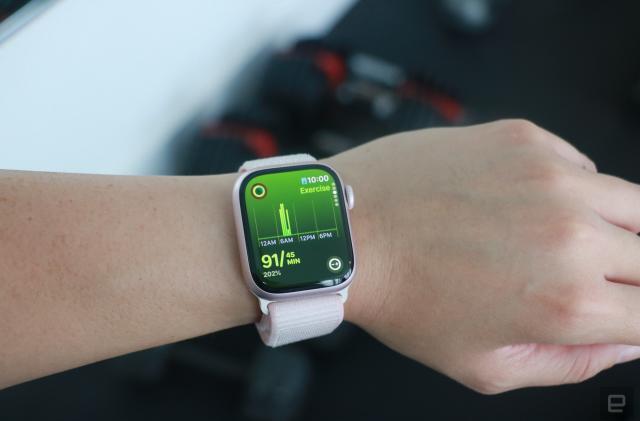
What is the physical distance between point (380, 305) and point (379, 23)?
Answer: 4.54 feet

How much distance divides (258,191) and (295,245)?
0.31 ft

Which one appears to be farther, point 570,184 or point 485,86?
point 485,86

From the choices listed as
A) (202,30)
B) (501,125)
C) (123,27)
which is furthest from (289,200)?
(202,30)

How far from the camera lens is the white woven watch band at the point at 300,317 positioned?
2.68ft

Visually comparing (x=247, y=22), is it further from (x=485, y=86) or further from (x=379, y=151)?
(x=379, y=151)

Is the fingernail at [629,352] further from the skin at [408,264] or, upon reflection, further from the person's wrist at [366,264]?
the person's wrist at [366,264]

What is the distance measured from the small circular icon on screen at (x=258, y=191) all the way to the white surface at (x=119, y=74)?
0.58 metres

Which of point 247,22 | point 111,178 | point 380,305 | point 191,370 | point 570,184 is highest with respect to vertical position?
point 247,22

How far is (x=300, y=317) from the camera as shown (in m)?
0.82

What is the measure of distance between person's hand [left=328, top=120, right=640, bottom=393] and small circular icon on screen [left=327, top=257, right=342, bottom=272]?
80mm

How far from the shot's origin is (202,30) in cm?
151

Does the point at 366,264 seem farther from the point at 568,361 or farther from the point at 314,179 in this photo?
the point at 568,361

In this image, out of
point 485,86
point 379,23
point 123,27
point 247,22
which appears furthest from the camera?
point 379,23

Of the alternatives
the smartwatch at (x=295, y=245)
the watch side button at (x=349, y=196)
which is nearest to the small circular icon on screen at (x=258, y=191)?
the smartwatch at (x=295, y=245)
